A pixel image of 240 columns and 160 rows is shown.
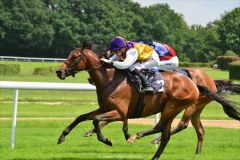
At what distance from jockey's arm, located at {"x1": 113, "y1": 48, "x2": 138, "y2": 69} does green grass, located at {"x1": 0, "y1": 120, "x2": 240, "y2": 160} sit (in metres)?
1.45

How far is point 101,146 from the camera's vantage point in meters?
10.1

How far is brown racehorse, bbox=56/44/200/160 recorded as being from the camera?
26.0 feet

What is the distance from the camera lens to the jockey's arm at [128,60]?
8020 mm

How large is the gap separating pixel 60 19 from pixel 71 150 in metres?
79.4

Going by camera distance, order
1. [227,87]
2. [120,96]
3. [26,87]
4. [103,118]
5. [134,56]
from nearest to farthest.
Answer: [103,118] < [120,96] < [134,56] < [26,87] < [227,87]

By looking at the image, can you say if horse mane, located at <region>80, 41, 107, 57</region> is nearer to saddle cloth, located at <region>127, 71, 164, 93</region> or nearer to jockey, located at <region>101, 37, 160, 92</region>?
jockey, located at <region>101, 37, 160, 92</region>

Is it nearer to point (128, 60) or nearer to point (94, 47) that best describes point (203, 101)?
point (128, 60)

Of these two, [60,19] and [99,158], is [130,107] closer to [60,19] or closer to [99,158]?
[99,158]

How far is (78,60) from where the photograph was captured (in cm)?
813

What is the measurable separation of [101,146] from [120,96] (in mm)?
2380

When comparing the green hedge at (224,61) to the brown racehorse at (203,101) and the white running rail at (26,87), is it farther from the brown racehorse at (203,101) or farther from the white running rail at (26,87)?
the white running rail at (26,87)

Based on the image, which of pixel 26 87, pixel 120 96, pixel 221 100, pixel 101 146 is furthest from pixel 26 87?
pixel 221 100

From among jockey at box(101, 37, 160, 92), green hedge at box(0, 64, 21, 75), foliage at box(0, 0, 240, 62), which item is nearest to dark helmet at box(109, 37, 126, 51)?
jockey at box(101, 37, 160, 92)

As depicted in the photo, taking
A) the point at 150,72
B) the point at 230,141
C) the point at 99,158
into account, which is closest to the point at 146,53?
the point at 150,72
